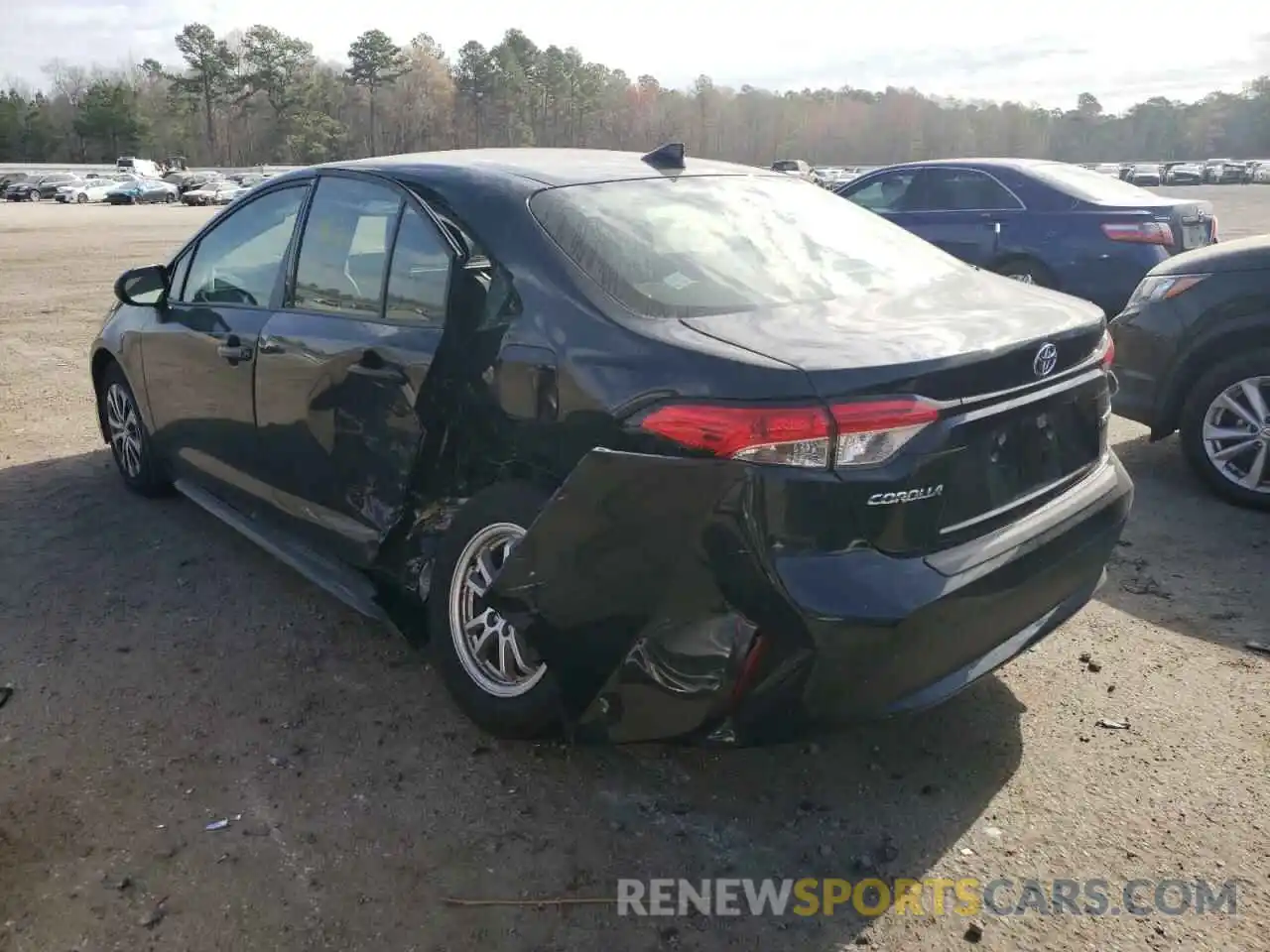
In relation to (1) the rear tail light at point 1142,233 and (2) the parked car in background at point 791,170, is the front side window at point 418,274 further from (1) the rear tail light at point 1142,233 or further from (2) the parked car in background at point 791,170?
(1) the rear tail light at point 1142,233

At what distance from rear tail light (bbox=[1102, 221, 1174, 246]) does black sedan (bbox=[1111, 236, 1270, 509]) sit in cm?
321

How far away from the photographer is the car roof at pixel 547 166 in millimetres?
3279

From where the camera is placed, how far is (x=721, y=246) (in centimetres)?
307

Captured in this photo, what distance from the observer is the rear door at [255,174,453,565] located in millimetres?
3209

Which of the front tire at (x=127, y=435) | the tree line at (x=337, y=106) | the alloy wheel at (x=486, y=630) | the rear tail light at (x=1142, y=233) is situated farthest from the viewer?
the tree line at (x=337, y=106)

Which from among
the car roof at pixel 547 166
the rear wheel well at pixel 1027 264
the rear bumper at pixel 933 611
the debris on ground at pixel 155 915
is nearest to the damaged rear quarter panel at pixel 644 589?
the rear bumper at pixel 933 611

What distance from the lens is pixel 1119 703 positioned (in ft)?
10.8

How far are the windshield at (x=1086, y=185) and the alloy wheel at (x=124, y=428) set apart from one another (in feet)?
24.4

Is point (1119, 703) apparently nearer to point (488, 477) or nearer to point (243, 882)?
point (488, 477)

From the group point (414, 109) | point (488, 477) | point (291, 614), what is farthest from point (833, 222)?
point (414, 109)

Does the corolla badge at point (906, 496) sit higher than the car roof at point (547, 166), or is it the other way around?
the car roof at point (547, 166)

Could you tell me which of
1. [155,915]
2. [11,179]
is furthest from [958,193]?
[11,179]

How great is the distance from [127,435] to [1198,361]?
5446mm

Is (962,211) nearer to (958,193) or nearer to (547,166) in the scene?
(958,193)
